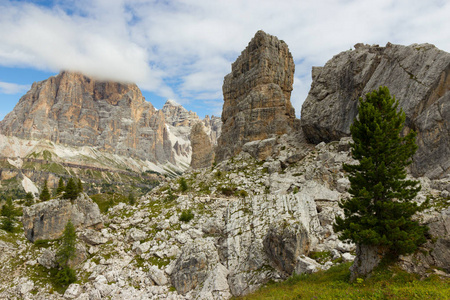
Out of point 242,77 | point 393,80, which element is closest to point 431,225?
point 393,80

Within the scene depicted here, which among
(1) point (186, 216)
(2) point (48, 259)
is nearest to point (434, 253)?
(1) point (186, 216)

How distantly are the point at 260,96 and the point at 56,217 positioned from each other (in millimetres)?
61907

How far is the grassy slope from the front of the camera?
15.7 meters

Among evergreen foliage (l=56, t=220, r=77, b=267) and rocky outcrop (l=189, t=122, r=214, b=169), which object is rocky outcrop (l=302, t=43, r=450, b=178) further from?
rocky outcrop (l=189, t=122, r=214, b=169)

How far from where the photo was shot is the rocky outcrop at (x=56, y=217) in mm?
46375

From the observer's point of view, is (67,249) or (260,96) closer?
(67,249)

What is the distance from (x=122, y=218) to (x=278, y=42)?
7210 centimetres

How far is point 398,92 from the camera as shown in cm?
4544

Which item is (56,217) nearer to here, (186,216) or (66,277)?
(66,277)

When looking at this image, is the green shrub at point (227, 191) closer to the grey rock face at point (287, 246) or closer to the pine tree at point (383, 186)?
the grey rock face at point (287, 246)

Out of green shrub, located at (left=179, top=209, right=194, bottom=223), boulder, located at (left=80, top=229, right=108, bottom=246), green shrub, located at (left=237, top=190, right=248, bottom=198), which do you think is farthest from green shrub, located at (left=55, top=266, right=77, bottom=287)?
green shrub, located at (left=237, top=190, right=248, bottom=198)

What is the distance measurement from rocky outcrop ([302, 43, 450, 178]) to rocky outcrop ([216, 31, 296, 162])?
34.8ft

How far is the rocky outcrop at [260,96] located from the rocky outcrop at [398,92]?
34.8 ft

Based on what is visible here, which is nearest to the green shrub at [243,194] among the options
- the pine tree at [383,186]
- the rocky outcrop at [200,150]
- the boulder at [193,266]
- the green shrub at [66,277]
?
the boulder at [193,266]
